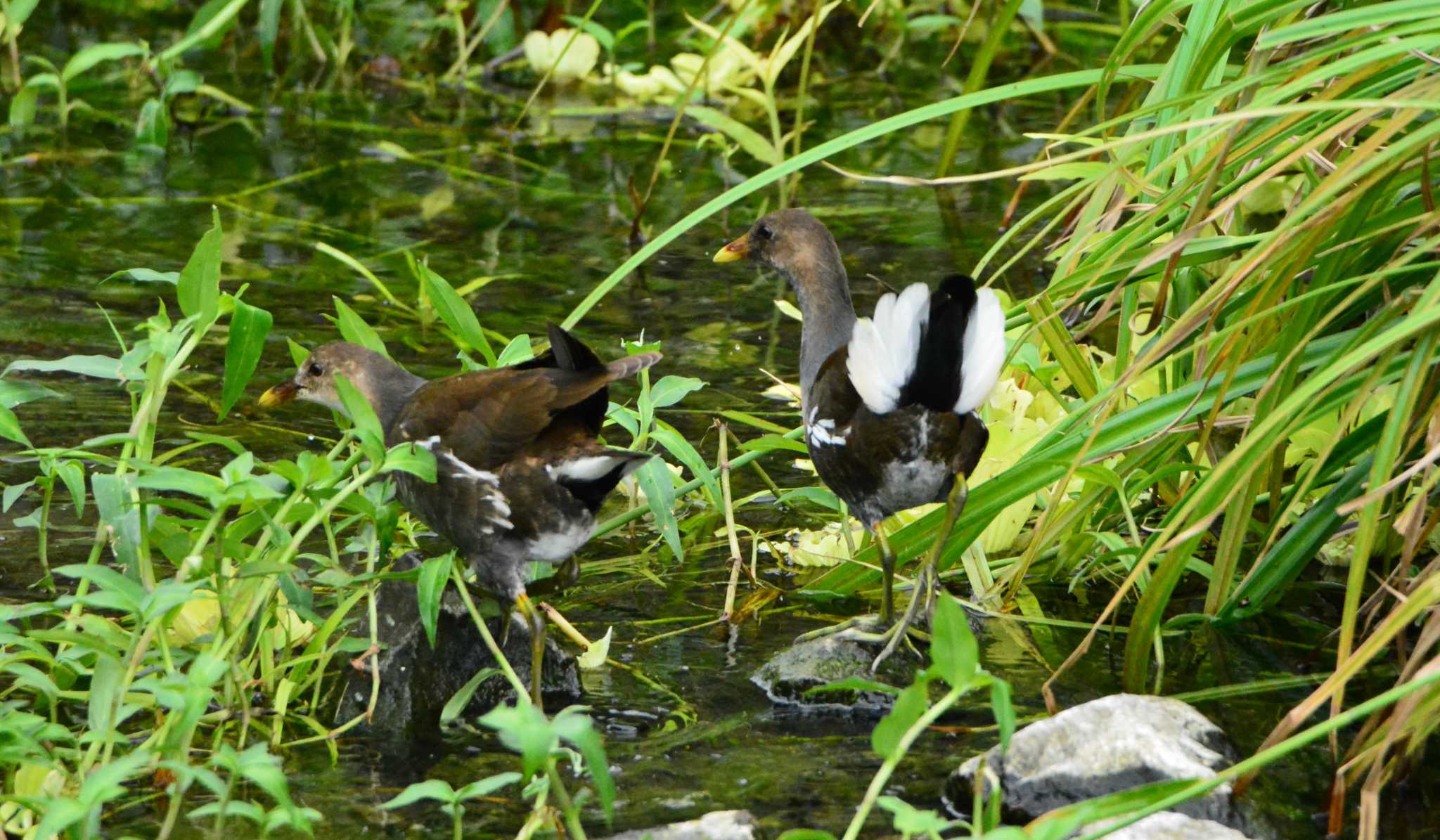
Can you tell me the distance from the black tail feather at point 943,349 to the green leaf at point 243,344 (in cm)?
123

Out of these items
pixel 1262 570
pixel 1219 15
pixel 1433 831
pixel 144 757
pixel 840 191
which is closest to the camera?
pixel 144 757

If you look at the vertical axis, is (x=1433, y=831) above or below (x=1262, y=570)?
below

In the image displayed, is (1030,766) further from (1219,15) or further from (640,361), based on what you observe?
(1219,15)

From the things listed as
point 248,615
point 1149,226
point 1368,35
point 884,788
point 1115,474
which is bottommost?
point 884,788

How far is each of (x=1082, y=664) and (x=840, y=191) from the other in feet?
12.9

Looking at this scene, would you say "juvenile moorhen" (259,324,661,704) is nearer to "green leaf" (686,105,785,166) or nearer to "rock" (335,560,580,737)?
"rock" (335,560,580,737)

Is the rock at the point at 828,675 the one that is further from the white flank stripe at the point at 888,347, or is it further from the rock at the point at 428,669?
the white flank stripe at the point at 888,347

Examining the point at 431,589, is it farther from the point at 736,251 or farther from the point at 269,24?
the point at 269,24

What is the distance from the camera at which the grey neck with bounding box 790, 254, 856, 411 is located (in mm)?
4000

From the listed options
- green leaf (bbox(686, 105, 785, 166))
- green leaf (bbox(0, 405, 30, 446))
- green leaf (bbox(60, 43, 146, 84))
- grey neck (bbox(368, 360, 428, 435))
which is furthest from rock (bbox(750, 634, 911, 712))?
green leaf (bbox(60, 43, 146, 84))

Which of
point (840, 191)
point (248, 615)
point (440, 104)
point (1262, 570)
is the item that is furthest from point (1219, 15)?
point (440, 104)

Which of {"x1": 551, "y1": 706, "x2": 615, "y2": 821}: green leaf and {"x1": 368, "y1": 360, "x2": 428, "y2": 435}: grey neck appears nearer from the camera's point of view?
{"x1": 551, "y1": 706, "x2": 615, "y2": 821}: green leaf

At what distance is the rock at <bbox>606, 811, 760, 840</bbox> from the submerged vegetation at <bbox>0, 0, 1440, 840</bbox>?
0.19 metres

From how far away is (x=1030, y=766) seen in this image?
3094mm
